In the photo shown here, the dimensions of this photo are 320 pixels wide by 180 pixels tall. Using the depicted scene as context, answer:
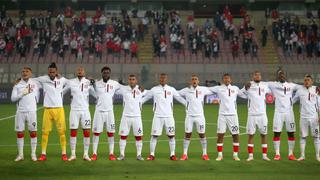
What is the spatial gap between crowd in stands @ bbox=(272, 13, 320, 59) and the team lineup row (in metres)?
24.3

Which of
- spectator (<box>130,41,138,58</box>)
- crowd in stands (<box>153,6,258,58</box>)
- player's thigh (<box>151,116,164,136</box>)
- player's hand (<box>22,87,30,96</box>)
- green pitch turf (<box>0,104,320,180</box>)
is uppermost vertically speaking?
crowd in stands (<box>153,6,258,58</box>)

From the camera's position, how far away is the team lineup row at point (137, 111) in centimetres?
1527

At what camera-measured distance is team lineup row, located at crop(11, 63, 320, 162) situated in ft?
50.1

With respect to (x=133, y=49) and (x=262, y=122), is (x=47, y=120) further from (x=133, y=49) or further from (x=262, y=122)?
(x=133, y=49)

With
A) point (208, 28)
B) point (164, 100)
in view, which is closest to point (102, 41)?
point (208, 28)

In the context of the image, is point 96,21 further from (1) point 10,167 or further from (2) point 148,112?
(1) point 10,167

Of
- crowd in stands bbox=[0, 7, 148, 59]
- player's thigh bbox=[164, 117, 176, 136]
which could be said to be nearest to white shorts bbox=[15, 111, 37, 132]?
player's thigh bbox=[164, 117, 176, 136]

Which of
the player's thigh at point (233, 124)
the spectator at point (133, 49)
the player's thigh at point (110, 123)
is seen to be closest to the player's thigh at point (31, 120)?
the player's thigh at point (110, 123)

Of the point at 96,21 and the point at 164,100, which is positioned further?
the point at 96,21

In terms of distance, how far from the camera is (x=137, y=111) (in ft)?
50.8

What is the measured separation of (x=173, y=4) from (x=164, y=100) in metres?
34.4

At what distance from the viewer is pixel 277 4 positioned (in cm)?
4881

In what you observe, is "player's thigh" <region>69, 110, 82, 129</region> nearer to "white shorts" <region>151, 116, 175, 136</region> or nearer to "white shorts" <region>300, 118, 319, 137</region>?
"white shorts" <region>151, 116, 175, 136</region>

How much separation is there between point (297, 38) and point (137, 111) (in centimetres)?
2774
